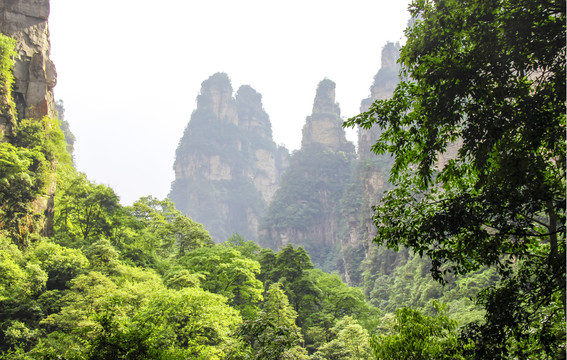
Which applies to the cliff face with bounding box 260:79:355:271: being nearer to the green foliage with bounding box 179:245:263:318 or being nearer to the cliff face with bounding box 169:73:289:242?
the cliff face with bounding box 169:73:289:242

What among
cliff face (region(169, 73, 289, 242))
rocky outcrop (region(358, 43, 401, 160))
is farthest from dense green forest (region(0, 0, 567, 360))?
cliff face (region(169, 73, 289, 242))

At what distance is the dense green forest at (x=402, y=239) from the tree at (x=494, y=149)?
0.03 m

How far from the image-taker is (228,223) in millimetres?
105500

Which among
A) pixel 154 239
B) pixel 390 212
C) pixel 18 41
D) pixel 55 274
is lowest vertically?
pixel 390 212

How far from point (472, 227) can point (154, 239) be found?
2319 cm

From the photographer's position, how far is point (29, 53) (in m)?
21.1

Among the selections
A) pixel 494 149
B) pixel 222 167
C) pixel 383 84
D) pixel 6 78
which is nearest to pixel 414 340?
pixel 494 149

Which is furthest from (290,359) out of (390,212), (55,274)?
(55,274)

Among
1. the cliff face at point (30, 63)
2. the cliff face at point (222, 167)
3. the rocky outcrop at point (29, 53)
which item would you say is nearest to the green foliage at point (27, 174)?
the cliff face at point (30, 63)

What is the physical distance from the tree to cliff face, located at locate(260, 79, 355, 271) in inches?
2728

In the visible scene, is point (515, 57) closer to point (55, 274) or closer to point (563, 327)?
point (563, 327)

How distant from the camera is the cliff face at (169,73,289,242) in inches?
4139

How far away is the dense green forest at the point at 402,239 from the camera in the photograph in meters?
4.63

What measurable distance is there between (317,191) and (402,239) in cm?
8101
